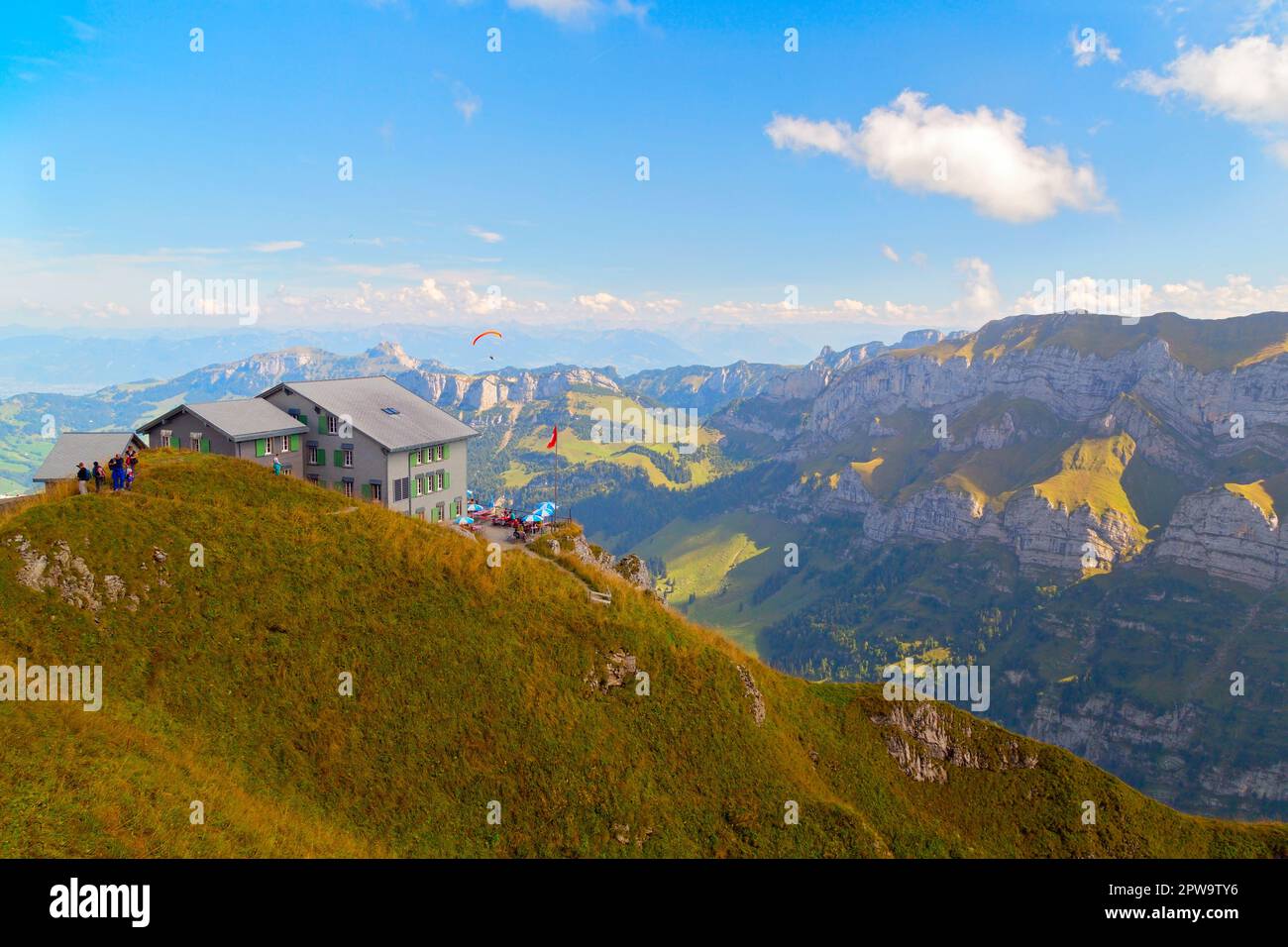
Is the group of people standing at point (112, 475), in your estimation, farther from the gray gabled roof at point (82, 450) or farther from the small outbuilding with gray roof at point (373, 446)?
the gray gabled roof at point (82, 450)

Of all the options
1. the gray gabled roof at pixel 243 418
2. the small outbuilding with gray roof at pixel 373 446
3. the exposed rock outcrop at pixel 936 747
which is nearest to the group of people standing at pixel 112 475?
the gray gabled roof at pixel 243 418

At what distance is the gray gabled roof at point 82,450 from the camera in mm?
74875

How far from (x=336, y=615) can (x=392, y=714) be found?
24.0 ft

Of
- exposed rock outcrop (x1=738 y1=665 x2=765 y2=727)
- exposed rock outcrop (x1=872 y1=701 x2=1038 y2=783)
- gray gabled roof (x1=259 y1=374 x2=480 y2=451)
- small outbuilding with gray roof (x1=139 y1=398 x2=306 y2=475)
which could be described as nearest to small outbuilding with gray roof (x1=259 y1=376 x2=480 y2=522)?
gray gabled roof (x1=259 y1=374 x2=480 y2=451)

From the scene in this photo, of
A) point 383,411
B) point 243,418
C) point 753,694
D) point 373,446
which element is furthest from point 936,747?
point 243,418

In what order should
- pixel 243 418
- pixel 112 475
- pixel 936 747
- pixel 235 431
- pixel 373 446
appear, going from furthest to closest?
pixel 373 446
pixel 243 418
pixel 235 431
pixel 112 475
pixel 936 747

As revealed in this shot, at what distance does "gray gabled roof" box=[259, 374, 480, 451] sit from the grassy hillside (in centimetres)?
2474

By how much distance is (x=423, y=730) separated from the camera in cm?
3356

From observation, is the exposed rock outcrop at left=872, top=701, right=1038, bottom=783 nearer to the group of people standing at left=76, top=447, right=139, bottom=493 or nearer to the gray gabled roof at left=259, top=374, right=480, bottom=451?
the group of people standing at left=76, top=447, right=139, bottom=493

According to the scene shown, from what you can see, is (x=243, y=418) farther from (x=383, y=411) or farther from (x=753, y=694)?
(x=753, y=694)

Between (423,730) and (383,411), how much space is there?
50210 millimetres

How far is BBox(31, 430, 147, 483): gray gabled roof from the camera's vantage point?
74.9m
